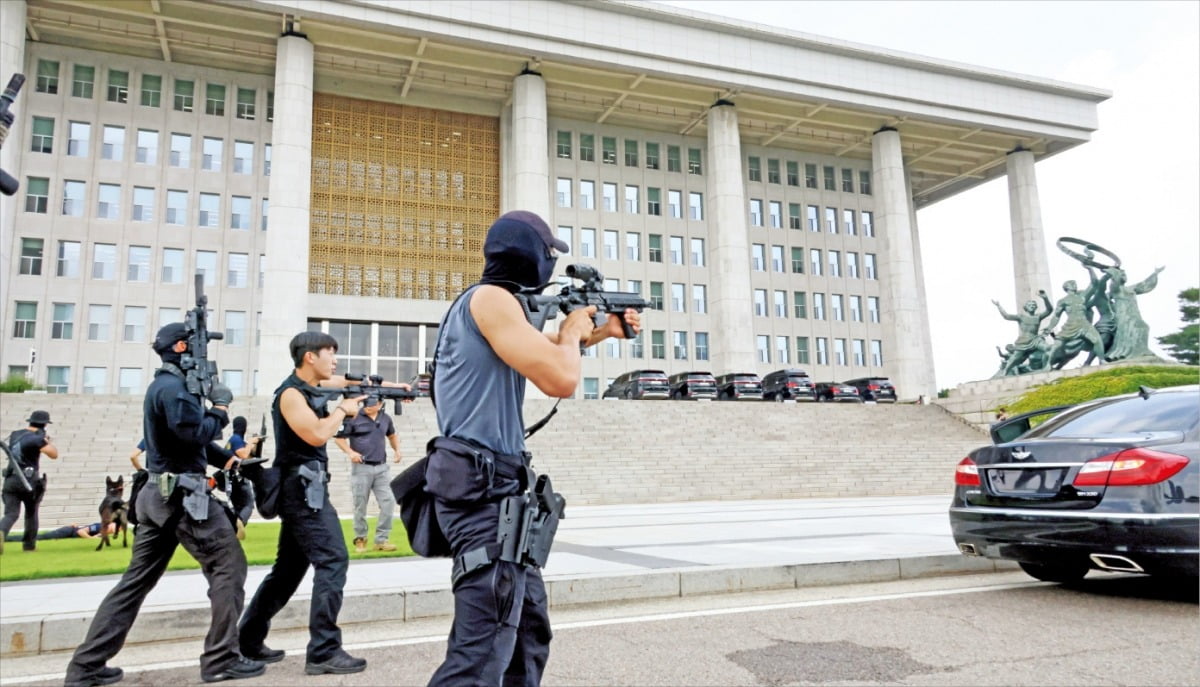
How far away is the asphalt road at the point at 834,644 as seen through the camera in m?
4.07

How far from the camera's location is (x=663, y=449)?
23531 millimetres

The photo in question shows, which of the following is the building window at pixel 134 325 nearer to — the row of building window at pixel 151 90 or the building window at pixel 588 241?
the row of building window at pixel 151 90

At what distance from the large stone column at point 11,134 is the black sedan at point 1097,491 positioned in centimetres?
→ 3615

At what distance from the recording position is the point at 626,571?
6.55 m

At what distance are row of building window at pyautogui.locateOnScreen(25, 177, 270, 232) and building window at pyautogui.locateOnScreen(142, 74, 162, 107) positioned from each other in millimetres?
4242

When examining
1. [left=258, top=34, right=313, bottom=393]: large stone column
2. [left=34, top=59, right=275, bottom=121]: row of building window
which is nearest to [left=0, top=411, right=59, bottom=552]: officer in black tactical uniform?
[left=258, top=34, right=313, bottom=393]: large stone column

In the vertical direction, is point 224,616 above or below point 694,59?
below

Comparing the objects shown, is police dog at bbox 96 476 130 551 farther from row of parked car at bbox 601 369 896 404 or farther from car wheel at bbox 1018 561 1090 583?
row of parked car at bbox 601 369 896 404

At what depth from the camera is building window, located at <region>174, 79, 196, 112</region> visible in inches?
1597

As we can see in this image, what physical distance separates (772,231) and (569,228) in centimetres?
1342

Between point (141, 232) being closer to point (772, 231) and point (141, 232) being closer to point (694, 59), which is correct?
point (694, 59)

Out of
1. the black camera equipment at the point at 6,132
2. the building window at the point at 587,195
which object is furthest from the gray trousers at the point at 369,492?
the building window at the point at 587,195

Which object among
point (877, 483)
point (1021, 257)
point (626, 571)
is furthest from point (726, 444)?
point (1021, 257)

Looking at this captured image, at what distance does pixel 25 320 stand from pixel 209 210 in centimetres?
921
